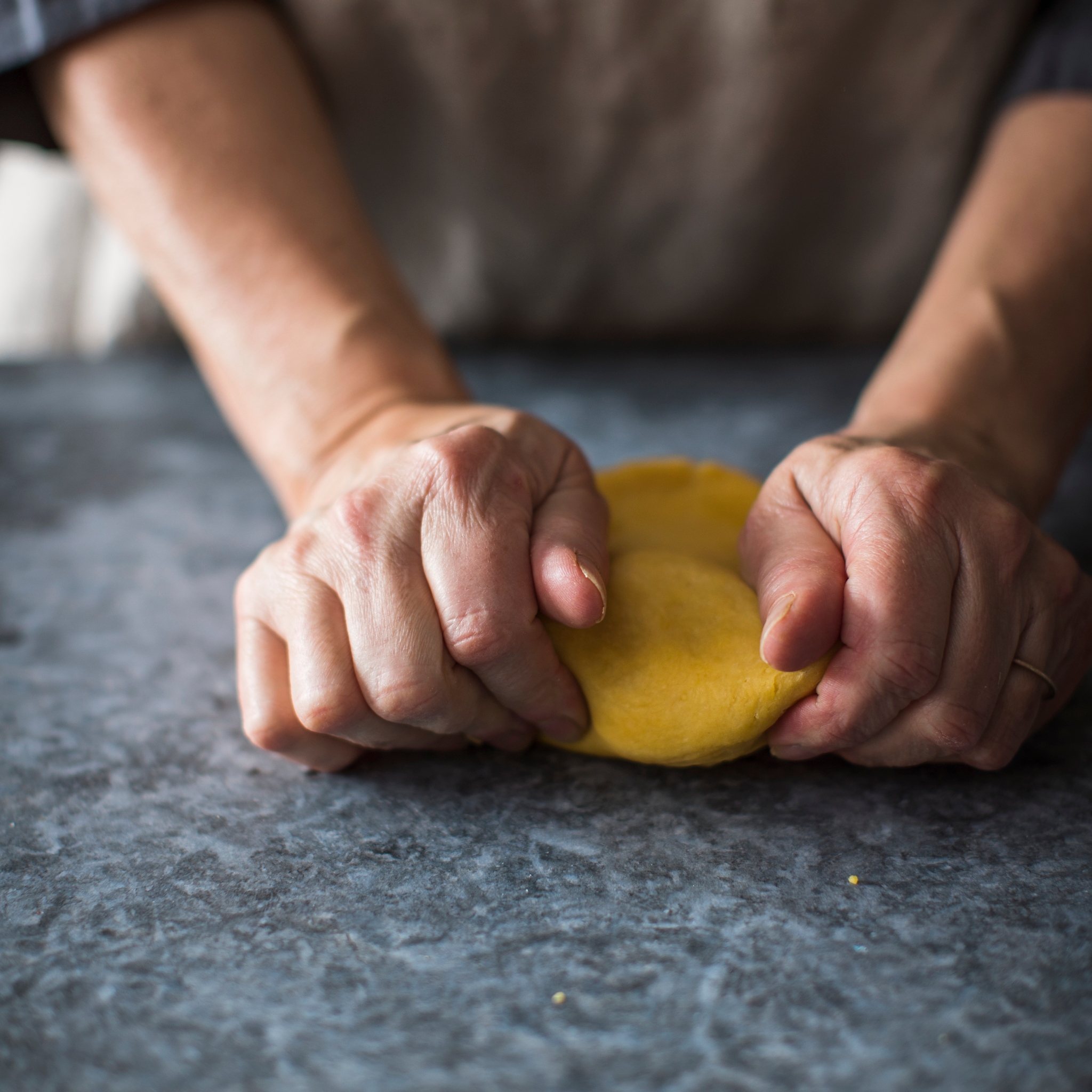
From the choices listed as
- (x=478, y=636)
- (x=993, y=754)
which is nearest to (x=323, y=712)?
(x=478, y=636)

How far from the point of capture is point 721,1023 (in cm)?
58

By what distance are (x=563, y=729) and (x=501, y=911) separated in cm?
17

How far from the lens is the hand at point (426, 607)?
0.73 meters

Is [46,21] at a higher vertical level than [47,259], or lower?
higher

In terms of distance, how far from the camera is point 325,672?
0.75 m

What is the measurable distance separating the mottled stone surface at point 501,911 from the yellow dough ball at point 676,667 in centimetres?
5

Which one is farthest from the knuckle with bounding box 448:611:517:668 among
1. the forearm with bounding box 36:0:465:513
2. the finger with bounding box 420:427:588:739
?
the forearm with bounding box 36:0:465:513

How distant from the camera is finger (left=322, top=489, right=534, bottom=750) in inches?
28.8

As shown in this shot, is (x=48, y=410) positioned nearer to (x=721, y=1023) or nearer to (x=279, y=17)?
(x=279, y=17)

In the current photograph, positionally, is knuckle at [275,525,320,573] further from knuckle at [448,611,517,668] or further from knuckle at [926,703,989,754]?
knuckle at [926,703,989,754]

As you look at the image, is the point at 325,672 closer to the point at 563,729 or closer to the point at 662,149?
the point at 563,729

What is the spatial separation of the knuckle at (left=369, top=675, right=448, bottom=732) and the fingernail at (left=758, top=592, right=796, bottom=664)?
0.79 feet

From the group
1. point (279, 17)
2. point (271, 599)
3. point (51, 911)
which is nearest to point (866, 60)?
point (279, 17)

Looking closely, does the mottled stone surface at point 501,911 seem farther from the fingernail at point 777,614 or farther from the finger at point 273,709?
the fingernail at point 777,614
